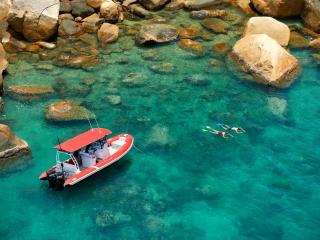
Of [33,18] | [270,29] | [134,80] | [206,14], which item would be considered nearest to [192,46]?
[206,14]

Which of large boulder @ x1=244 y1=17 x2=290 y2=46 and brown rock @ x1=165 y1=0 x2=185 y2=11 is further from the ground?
large boulder @ x1=244 y1=17 x2=290 y2=46

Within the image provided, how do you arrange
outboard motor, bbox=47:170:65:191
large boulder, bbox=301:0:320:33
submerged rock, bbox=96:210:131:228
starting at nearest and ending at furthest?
submerged rock, bbox=96:210:131:228, outboard motor, bbox=47:170:65:191, large boulder, bbox=301:0:320:33

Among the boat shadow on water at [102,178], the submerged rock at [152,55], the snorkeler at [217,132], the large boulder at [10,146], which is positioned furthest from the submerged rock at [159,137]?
the submerged rock at [152,55]

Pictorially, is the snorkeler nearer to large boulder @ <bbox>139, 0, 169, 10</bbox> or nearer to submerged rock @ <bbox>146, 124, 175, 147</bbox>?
submerged rock @ <bbox>146, 124, 175, 147</bbox>

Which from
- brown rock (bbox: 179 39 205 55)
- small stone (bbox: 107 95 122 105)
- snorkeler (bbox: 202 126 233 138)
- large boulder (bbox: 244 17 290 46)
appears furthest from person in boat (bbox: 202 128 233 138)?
large boulder (bbox: 244 17 290 46)

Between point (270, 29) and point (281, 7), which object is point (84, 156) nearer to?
point (270, 29)

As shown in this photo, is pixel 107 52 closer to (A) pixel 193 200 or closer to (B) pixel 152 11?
(B) pixel 152 11
